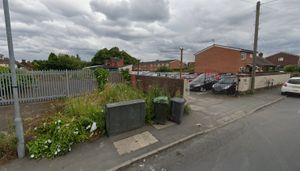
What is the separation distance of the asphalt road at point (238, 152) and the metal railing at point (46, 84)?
25.8 ft

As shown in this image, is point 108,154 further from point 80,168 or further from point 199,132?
point 199,132

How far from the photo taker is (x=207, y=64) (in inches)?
1363

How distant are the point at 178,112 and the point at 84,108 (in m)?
3.30

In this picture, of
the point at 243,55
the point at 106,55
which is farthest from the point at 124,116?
the point at 106,55

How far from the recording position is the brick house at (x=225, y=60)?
29328mm

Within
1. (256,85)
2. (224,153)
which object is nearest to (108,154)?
(224,153)

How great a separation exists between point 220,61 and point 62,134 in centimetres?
3311

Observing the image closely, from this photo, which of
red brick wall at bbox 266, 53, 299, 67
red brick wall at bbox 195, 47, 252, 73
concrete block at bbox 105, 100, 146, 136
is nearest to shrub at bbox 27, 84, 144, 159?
concrete block at bbox 105, 100, 146, 136

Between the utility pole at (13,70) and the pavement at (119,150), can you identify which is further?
the pavement at (119,150)

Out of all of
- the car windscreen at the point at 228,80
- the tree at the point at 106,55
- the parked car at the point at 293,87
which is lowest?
the parked car at the point at 293,87

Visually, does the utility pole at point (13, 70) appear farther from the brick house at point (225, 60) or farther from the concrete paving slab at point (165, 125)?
the brick house at point (225, 60)

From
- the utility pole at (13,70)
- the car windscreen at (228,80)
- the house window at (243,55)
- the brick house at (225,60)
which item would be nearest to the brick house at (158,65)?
the brick house at (225,60)

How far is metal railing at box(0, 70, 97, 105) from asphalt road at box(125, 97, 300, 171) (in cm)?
787

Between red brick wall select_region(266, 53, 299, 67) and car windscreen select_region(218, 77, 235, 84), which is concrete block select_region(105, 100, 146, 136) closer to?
car windscreen select_region(218, 77, 235, 84)
